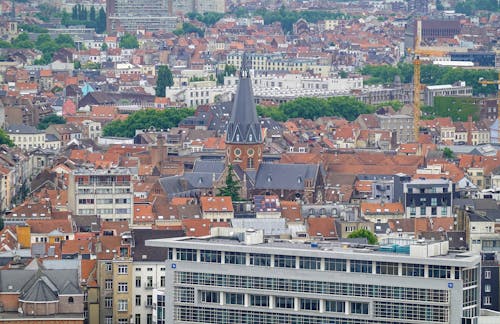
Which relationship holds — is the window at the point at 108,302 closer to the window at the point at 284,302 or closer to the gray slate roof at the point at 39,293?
the gray slate roof at the point at 39,293

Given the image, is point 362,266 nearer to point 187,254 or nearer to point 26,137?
point 187,254

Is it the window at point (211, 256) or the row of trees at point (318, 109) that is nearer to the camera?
the window at point (211, 256)

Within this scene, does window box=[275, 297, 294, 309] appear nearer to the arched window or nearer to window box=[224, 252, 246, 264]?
window box=[224, 252, 246, 264]

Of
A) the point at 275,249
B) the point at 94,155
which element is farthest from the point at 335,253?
the point at 94,155

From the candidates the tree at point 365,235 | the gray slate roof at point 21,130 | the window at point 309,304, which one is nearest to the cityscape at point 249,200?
the window at point 309,304

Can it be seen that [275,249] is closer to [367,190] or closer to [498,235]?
[498,235]
